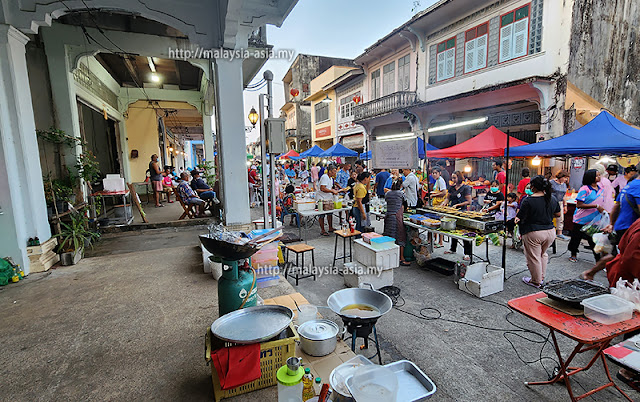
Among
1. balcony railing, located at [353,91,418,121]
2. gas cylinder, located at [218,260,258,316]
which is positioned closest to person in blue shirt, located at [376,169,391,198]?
balcony railing, located at [353,91,418,121]

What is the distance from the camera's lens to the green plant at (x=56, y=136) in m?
5.97

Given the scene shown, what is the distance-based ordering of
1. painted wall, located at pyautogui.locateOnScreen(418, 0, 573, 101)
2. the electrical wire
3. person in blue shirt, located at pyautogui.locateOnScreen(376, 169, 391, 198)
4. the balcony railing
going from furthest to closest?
the balcony railing, person in blue shirt, located at pyautogui.locateOnScreen(376, 169, 391, 198), painted wall, located at pyautogui.locateOnScreen(418, 0, 573, 101), the electrical wire

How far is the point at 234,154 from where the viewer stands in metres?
5.41

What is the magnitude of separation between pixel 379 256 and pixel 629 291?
10.0 ft

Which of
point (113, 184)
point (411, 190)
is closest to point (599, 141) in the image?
point (411, 190)

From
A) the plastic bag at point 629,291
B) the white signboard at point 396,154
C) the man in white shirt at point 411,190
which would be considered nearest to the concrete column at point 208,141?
the white signboard at point 396,154

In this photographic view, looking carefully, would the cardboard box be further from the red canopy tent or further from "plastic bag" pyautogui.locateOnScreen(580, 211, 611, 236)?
"plastic bag" pyautogui.locateOnScreen(580, 211, 611, 236)

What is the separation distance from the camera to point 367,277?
529 centimetres

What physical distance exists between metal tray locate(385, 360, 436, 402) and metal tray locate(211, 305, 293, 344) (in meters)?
0.93

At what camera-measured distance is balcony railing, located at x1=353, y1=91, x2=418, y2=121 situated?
15.4 meters

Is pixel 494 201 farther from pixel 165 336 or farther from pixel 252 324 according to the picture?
pixel 165 336

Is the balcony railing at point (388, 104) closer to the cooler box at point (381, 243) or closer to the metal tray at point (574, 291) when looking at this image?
the cooler box at point (381, 243)

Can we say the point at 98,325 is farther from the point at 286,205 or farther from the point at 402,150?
the point at 286,205

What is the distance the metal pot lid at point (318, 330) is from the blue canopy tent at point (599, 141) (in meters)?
6.47
